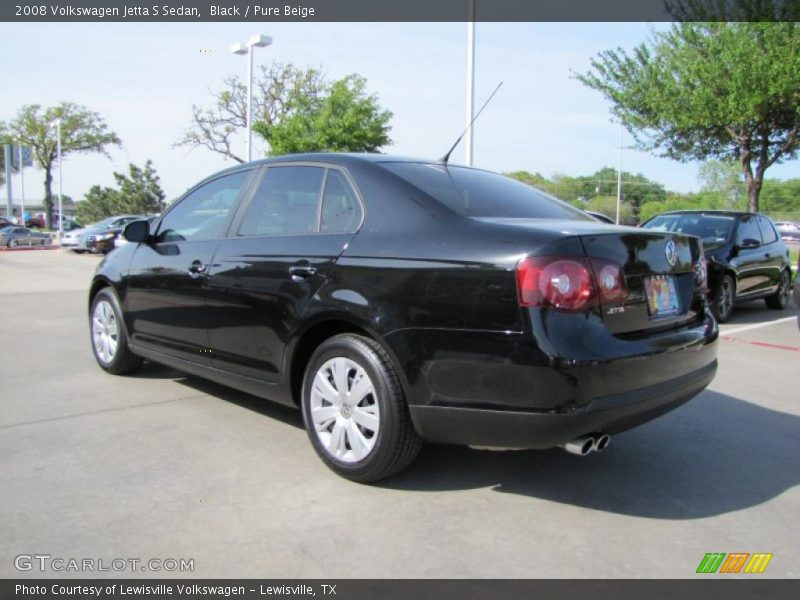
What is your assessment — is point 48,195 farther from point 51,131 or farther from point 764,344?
point 764,344

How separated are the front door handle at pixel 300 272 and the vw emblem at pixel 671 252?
180cm

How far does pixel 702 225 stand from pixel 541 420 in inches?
323

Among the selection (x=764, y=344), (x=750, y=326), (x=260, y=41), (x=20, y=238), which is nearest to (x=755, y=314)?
(x=750, y=326)

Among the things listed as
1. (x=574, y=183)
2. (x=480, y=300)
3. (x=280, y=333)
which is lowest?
(x=280, y=333)

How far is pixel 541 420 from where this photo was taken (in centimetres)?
292

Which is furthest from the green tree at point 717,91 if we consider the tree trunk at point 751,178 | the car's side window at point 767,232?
the car's side window at point 767,232

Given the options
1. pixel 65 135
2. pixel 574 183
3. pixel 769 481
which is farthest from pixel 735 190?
pixel 769 481

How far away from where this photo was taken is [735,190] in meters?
63.2

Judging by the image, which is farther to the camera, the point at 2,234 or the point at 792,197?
the point at 792,197

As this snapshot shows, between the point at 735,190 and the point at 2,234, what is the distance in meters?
58.1

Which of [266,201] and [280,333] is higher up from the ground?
[266,201]

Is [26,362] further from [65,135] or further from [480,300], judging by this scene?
[65,135]

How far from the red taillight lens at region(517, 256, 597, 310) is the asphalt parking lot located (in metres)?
1.02
